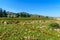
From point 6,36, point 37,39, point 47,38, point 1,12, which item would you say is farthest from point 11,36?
point 1,12

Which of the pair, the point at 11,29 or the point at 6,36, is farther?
the point at 11,29

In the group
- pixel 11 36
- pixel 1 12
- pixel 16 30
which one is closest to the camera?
pixel 11 36

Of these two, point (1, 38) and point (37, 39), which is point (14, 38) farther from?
point (37, 39)

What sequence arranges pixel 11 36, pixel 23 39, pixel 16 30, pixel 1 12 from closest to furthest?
1. pixel 23 39
2. pixel 11 36
3. pixel 16 30
4. pixel 1 12

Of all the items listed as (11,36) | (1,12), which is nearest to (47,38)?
(11,36)

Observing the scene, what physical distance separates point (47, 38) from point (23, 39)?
4.11 metres

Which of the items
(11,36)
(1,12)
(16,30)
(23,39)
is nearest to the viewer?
(23,39)

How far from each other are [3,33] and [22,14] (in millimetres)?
62752

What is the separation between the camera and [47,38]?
933 inches

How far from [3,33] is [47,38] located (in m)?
7.81

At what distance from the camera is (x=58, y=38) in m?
24.4

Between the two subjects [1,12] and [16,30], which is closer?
[16,30]

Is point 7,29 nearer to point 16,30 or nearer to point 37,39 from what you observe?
point 16,30

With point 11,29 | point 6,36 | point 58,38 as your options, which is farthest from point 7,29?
point 58,38
